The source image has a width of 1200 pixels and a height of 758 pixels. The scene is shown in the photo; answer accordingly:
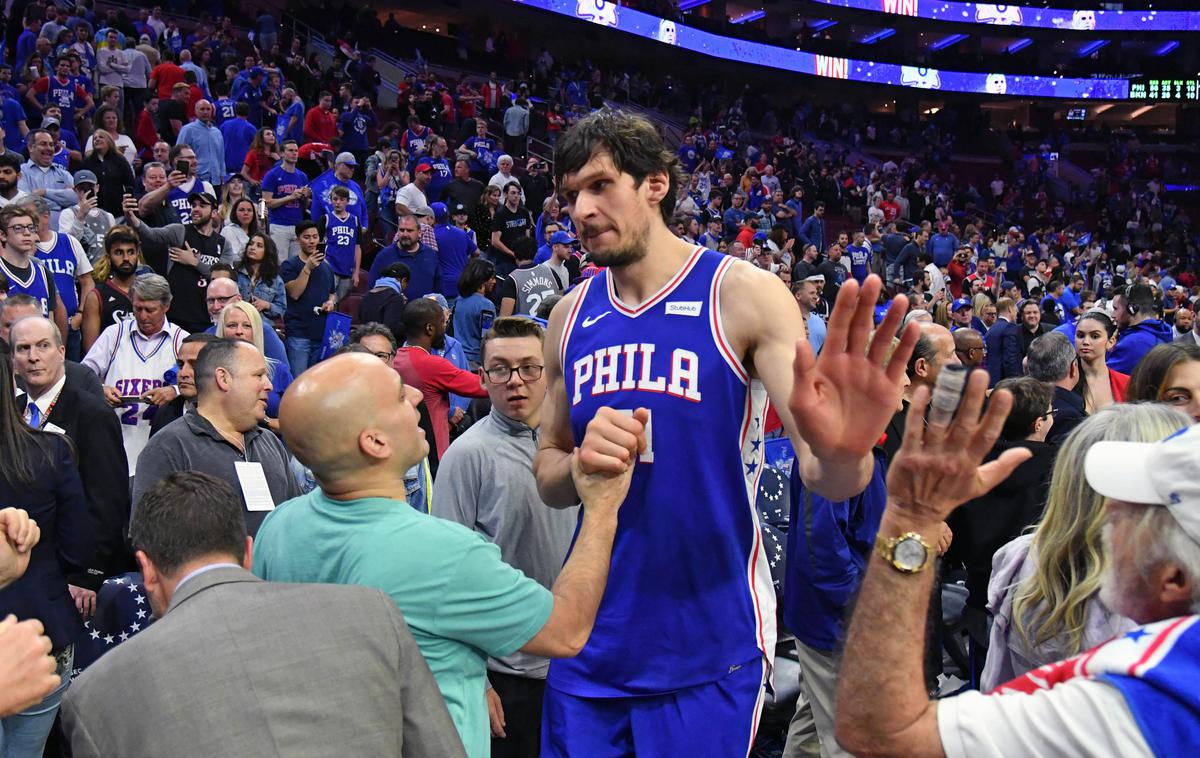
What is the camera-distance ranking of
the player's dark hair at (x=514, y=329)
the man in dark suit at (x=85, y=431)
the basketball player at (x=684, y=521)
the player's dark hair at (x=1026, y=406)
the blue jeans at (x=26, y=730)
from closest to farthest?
1. the basketball player at (x=684, y=521)
2. the blue jeans at (x=26, y=730)
3. the player's dark hair at (x=514, y=329)
4. the man in dark suit at (x=85, y=431)
5. the player's dark hair at (x=1026, y=406)

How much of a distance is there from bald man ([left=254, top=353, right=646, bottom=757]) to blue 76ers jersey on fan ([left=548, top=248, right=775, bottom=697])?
0.72 ft

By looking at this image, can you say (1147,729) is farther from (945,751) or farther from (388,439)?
(388,439)

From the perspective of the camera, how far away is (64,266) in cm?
815

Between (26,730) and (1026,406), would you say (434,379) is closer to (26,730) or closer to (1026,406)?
(26,730)

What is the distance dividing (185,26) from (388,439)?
19873mm

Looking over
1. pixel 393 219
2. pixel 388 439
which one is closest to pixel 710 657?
pixel 388 439

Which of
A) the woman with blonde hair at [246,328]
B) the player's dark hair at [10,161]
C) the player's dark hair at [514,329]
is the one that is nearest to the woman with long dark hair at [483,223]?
the player's dark hair at [10,161]

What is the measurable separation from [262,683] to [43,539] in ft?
8.27

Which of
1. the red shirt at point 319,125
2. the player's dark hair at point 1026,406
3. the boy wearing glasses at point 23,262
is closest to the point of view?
the player's dark hair at point 1026,406

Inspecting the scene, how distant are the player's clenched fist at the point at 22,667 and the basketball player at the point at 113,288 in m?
6.11

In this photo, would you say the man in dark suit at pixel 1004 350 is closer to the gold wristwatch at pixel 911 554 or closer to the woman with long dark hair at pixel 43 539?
the woman with long dark hair at pixel 43 539

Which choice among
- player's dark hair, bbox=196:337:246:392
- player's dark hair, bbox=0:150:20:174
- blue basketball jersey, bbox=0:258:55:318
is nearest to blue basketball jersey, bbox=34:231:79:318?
blue basketball jersey, bbox=0:258:55:318

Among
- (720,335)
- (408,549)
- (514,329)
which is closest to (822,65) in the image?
(514,329)

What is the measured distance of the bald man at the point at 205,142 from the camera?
1270 centimetres
